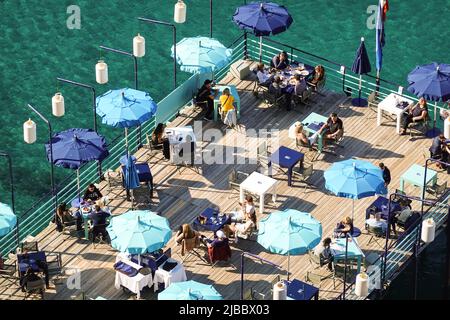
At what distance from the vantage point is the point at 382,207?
176ft

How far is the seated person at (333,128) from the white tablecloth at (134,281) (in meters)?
10.0

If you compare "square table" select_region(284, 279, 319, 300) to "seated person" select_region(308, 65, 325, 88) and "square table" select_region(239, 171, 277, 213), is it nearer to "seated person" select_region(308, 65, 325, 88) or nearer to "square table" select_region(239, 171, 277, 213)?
"square table" select_region(239, 171, 277, 213)

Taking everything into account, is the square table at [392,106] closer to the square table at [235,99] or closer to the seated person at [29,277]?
the square table at [235,99]

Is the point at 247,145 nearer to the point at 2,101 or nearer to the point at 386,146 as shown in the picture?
the point at 386,146

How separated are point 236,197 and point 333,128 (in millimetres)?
4753

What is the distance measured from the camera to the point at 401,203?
177ft

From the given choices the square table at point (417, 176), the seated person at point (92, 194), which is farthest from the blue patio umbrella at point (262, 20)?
the seated person at point (92, 194)

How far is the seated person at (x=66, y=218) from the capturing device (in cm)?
5331

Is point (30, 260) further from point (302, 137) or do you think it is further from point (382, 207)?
point (382, 207)

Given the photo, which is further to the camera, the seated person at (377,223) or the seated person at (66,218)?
the seated person at (66,218)

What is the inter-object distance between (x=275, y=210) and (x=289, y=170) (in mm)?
1709

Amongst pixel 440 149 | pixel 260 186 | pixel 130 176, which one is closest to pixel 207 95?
pixel 260 186

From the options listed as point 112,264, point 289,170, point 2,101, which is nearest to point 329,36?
point 2,101

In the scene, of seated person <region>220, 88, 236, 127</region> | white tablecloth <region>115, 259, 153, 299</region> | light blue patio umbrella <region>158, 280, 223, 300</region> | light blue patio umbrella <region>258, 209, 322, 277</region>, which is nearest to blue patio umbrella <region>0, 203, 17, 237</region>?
white tablecloth <region>115, 259, 153, 299</region>
